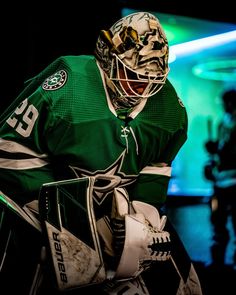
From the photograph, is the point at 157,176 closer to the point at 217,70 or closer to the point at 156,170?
the point at 156,170

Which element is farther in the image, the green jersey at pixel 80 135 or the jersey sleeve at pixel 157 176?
the jersey sleeve at pixel 157 176

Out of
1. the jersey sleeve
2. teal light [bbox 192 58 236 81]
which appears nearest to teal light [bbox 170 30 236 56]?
teal light [bbox 192 58 236 81]

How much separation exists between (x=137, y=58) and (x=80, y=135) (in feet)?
0.85

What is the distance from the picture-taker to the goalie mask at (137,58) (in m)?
1.34

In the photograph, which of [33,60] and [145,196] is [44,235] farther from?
[33,60]

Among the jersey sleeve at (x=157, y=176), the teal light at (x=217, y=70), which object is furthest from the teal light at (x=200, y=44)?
the jersey sleeve at (x=157, y=176)

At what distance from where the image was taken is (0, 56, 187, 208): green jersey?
130 centimetres

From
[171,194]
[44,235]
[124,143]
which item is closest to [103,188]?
[124,143]

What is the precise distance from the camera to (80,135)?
4.33 feet

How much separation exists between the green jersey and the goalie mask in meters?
0.06

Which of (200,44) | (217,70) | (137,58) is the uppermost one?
(137,58)

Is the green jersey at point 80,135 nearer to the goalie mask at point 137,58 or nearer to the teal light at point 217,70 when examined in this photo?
the goalie mask at point 137,58

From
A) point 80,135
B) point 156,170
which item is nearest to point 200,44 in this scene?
point 156,170

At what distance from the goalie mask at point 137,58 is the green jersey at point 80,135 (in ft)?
0.21
